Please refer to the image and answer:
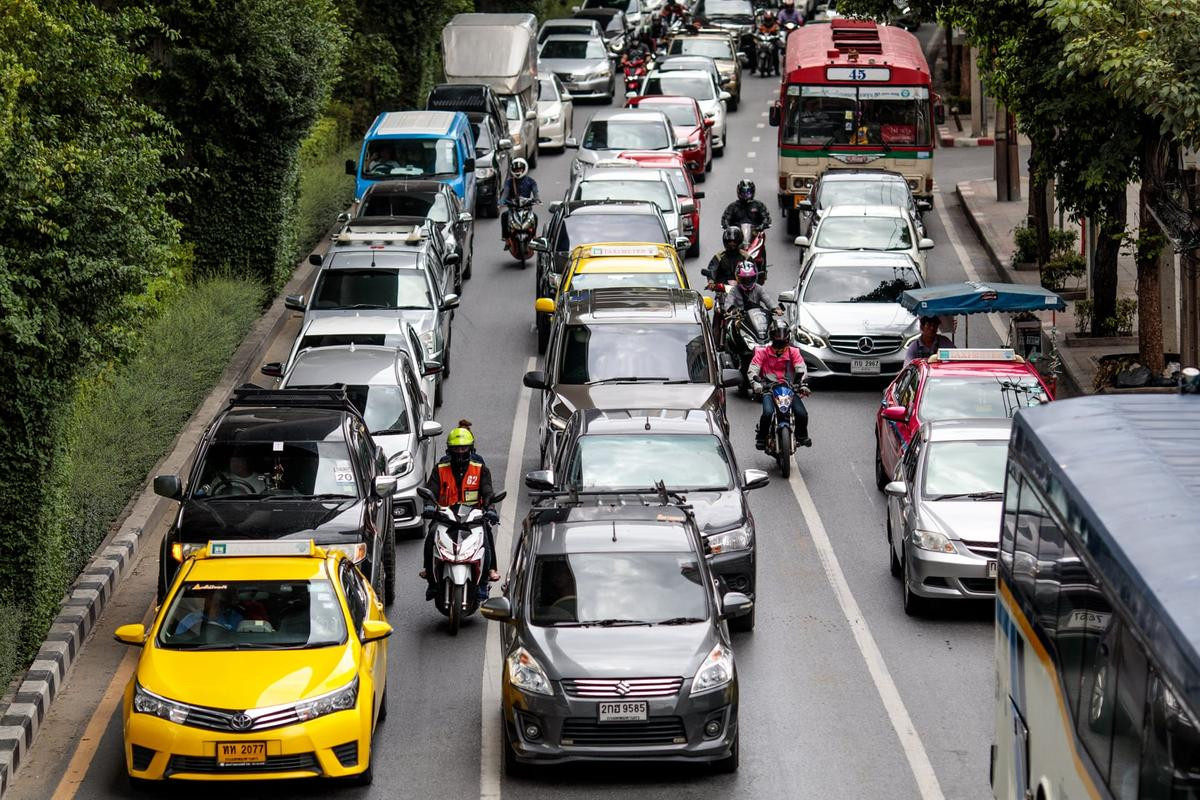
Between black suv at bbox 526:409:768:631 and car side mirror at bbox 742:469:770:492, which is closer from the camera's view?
black suv at bbox 526:409:768:631

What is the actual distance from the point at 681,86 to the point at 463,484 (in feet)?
93.2

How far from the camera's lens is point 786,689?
51.4 ft

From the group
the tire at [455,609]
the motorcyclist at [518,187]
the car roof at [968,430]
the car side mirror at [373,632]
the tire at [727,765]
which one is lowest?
the tire at [727,765]

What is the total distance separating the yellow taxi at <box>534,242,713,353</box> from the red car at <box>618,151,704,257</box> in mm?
5492

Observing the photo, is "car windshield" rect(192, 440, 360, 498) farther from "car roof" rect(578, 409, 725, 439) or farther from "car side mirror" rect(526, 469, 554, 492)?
"car roof" rect(578, 409, 725, 439)

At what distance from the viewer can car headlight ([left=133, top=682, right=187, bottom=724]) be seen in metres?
13.1

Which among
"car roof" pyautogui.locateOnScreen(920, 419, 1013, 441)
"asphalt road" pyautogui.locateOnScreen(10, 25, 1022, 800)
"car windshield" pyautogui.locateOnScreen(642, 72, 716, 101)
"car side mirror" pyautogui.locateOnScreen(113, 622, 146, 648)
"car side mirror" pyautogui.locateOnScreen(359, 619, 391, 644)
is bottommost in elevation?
"asphalt road" pyautogui.locateOnScreen(10, 25, 1022, 800)

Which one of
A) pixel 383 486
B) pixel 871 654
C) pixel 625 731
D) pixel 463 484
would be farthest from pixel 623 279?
pixel 625 731

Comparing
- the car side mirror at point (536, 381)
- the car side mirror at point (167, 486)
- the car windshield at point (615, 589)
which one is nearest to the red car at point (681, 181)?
the car side mirror at point (536, 381)

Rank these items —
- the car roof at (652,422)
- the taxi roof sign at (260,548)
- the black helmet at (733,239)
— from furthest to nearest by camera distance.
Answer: the black helmet at (733,239), the car roof at (652,422), the taxi roof sign at (260,548)

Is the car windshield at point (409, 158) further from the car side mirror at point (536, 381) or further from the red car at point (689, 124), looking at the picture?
the car side mirror at point (536, 381)

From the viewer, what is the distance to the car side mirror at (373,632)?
13883 millimetres

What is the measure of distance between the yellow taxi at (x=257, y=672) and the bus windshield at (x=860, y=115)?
22.5 m

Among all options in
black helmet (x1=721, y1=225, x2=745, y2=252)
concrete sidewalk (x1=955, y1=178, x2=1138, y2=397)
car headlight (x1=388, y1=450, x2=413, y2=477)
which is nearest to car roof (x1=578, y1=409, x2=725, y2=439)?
car headlight (x1=388, y1=450, x2=413, y2=477)
